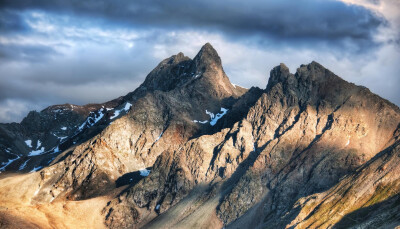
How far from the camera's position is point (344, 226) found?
A: 656ft

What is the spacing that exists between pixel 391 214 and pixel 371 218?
24.1ft

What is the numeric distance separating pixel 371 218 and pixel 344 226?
10252 mm

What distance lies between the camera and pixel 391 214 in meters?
191

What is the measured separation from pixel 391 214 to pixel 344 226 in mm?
17543

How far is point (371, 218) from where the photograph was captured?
195m
